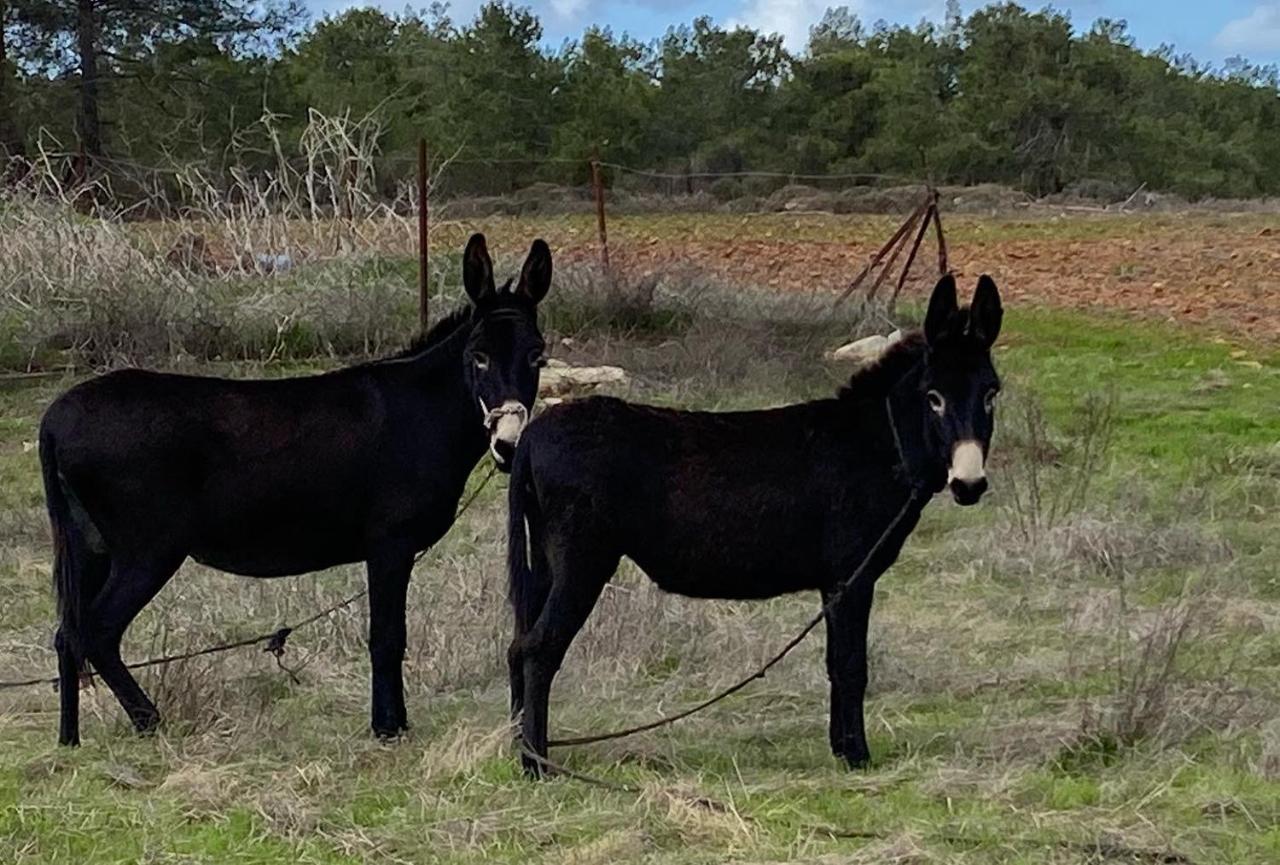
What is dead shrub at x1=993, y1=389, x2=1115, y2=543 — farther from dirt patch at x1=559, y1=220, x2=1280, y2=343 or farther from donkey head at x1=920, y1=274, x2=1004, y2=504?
dirt patch at x1=559, y1=220, x2=1280, y2=343

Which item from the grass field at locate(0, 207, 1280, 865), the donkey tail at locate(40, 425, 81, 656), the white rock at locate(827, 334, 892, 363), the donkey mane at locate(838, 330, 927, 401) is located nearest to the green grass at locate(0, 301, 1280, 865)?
the grass field at locate(0, 207, 1280, 865)

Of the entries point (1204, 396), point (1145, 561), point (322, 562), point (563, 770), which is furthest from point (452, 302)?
point (563, 770)

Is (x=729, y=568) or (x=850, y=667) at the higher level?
(x=729, y=568)

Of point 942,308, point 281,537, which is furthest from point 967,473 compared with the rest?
point 281,537

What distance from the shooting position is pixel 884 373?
6.09 m

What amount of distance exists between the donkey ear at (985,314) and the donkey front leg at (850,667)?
103 centimetres

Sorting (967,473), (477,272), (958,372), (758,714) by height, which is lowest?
(758,714)

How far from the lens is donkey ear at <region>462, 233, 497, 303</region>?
6301 mm

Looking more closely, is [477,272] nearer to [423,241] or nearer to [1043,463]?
[1043,463]

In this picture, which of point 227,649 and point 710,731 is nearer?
point 710,731

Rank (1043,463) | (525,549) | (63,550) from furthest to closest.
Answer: (1043,463) → (63,550) → (525,549)

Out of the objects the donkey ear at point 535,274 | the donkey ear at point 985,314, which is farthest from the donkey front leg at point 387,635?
the donkey ear at point 985,314

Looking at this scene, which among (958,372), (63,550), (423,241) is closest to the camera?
(958,372)

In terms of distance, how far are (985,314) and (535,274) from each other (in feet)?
5.98
